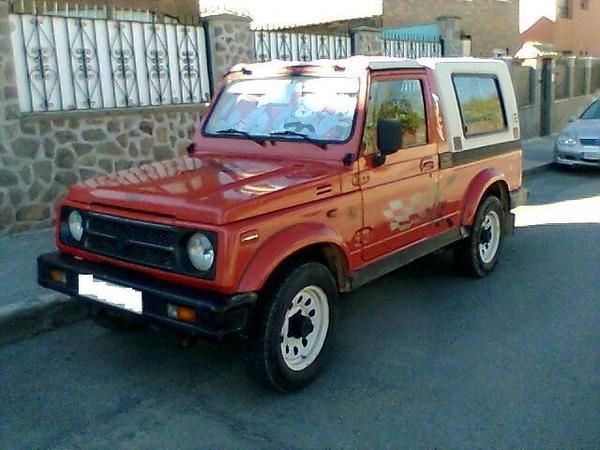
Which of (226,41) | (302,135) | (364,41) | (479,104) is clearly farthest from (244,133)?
(364,41)

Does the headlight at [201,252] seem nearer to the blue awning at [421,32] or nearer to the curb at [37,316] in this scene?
the curb at [37,316]

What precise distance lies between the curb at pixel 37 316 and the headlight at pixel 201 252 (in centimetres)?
144

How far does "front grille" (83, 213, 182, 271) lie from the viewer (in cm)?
325

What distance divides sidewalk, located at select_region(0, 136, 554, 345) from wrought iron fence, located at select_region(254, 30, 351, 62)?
4.39m

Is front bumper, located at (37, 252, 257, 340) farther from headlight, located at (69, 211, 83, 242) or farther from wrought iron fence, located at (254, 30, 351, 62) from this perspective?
wrought iron fence, located at (254, 30, 351, 62)

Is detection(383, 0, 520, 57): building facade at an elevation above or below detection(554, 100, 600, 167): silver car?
above

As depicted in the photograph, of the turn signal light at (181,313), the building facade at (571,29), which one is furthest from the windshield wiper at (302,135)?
the building facade at (571,29)

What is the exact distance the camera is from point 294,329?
11.9 feet

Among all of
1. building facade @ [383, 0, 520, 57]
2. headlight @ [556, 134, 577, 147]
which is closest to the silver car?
headlight @ [556, 134, 577, 147]

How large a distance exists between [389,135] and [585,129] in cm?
880

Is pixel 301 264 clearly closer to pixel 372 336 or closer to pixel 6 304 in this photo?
pixel 372 336

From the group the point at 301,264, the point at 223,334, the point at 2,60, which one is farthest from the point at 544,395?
the point at 2,60

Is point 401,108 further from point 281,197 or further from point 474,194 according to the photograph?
point 281,197

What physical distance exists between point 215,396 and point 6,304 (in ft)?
6.39
